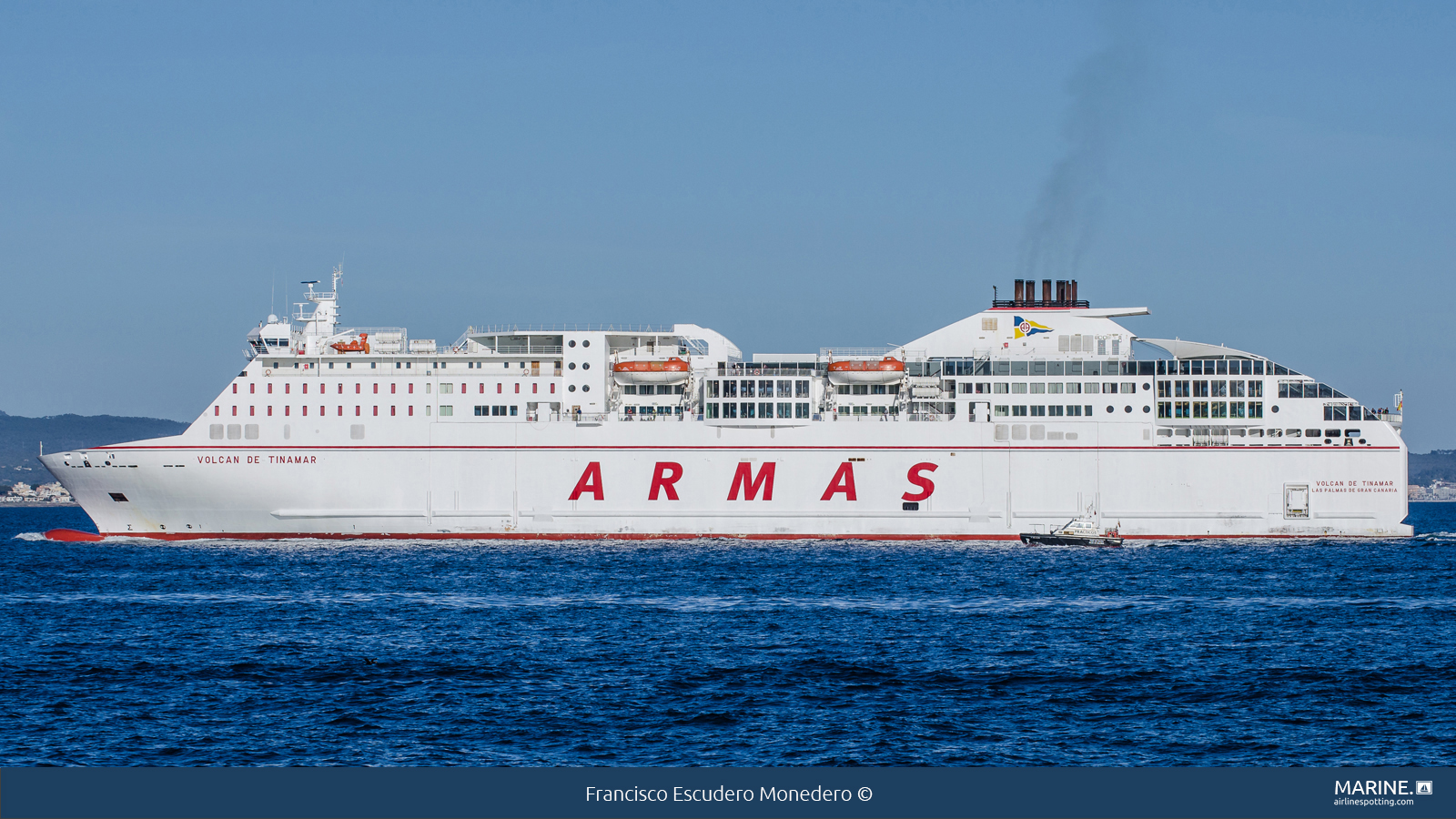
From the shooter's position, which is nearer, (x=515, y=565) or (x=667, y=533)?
(x=515, y=565)

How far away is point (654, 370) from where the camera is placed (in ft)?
161

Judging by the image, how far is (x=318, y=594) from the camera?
32.8 m

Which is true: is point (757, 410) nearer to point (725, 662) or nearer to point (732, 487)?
point (732, 487)

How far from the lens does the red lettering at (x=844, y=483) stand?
47500mm

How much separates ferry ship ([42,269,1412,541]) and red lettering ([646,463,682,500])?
72 millimetres

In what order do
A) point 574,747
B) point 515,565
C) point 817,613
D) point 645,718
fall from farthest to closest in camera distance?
point 515,565
point 817,613
point 645,718
point 574,747

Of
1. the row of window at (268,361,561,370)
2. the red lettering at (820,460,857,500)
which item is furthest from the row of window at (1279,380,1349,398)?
the row of window at (268,361,561,370)

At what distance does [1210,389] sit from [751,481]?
17132mm

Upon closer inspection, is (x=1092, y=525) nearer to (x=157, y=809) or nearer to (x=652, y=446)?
(x=652, y=446)

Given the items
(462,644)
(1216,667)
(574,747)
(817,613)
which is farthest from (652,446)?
(574,747)

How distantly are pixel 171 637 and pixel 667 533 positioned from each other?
22772mm

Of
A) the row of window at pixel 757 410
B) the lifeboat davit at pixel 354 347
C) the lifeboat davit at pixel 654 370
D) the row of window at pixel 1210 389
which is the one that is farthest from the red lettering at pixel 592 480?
the row of window at pixel 1210 389

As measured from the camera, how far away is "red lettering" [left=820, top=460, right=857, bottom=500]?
156 feet

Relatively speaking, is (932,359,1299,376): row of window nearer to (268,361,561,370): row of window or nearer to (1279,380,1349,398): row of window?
(1279,380,1349,398): row of window
